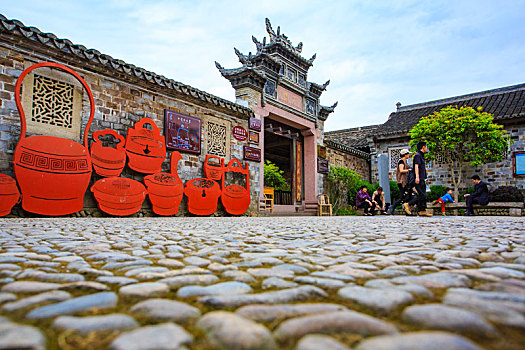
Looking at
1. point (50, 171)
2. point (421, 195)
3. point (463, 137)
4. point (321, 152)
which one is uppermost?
point (463, 137)

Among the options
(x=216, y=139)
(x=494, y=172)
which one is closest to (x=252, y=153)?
(x=216, y=139)

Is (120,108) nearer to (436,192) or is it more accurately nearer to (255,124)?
(255,124)

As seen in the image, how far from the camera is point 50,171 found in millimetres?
5418

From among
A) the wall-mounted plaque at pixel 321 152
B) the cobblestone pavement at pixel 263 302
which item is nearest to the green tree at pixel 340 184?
the wall-mounted plaque at pixel 321 152

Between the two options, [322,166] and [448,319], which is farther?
[322,166]

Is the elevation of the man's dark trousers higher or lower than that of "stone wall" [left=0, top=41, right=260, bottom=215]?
lower

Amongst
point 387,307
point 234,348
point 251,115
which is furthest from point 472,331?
point 251,115

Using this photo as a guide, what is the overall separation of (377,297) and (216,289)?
484mm

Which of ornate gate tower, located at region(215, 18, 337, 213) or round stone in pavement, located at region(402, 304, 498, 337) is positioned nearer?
round stone in pavement, located at region(402, 304, 498, 337)

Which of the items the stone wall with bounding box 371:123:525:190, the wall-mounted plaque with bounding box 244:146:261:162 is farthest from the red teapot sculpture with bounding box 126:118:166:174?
the stone wall with bounding box 371:123:525:190

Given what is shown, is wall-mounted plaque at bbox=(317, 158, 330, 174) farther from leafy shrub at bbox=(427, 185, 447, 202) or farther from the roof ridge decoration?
leafy shrub at bbox=(427, 185, 447, 202)

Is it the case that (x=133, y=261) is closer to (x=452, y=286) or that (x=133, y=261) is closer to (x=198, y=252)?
(x=198, y=252)

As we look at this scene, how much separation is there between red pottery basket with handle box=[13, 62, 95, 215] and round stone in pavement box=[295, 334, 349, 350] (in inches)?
236

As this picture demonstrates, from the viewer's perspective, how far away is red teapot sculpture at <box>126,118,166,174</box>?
22.3ft
